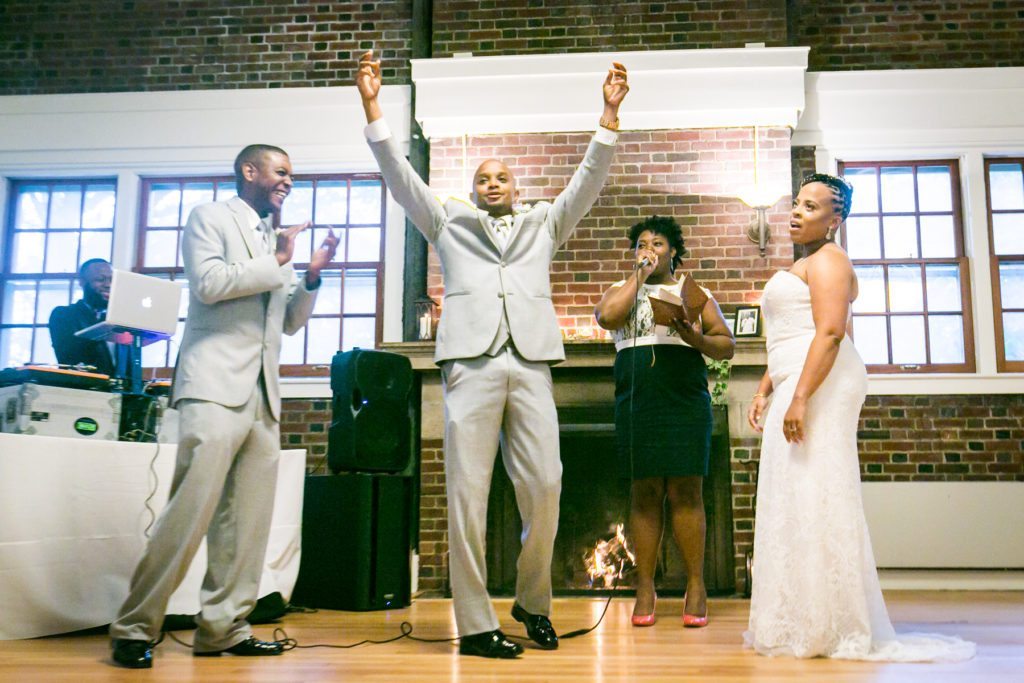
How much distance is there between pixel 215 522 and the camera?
2826 mm

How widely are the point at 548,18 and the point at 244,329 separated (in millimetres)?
3920

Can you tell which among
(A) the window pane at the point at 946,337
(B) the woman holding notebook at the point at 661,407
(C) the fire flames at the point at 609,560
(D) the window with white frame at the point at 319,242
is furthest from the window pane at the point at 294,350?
(A) the window pane at the point at 946,337

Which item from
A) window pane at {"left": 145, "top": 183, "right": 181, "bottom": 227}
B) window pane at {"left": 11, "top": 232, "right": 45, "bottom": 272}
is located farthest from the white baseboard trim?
window pane at {"left": 11, "top": 232, "right": 45, "bottom": 272}

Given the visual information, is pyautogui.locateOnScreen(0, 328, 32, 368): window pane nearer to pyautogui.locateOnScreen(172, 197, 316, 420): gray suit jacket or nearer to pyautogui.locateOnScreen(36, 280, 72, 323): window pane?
pyautogui.locateOnScreen(36, 280, 72, 323): window pane

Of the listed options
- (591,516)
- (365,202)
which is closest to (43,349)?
(365,202)

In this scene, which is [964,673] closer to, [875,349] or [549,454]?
[549,454]

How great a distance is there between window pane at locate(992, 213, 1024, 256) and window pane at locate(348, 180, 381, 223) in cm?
416

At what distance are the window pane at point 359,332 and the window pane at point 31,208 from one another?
2.36m

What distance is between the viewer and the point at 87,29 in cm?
659

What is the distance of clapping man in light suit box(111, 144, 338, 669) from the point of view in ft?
8.64

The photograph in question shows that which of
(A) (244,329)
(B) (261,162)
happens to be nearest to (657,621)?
(A) (244,329)

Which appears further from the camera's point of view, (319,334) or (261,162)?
(319,334)

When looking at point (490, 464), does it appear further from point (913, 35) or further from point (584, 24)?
point (913, 35)

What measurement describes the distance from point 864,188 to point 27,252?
5862mm
